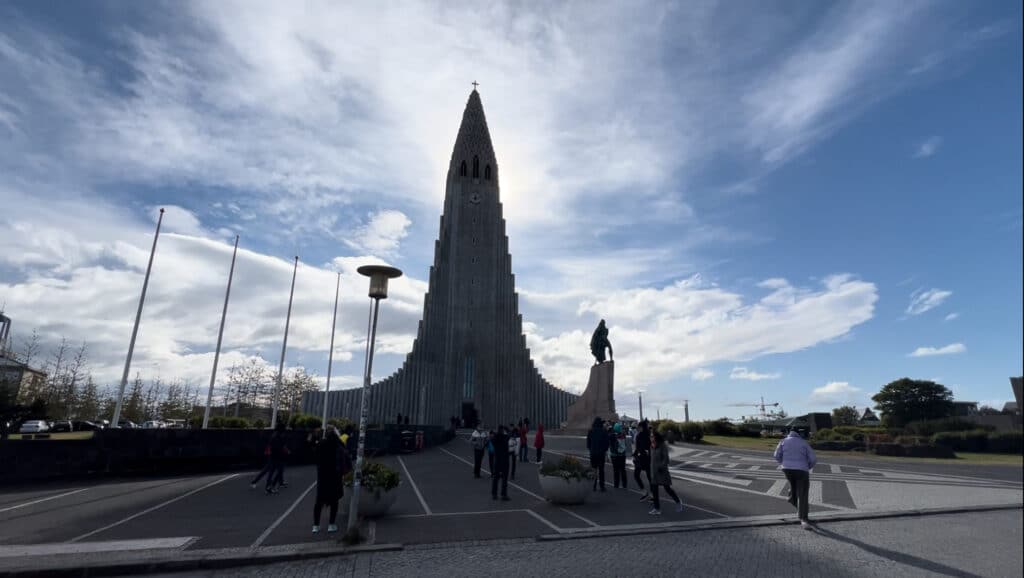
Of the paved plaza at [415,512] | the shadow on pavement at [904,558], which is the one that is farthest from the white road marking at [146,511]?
the shadow on pavement at [904,558]

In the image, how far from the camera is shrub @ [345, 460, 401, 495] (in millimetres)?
9133

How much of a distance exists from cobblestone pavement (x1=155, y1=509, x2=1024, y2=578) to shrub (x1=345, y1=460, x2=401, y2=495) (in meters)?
2.16

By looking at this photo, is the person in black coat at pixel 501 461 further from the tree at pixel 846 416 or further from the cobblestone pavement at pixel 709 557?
the tree at pixel 846 416

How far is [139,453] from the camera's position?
1627cm

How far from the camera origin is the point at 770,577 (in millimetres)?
6062

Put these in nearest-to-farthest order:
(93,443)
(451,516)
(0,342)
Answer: (451,516) < (93,443) < (0,342)

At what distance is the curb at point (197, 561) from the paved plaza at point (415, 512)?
14 centimetres

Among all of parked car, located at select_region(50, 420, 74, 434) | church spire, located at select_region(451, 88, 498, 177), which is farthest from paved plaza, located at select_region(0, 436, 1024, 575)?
church spire, located at select_region(451, 88, 498, 177)

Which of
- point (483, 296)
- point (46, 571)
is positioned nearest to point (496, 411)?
point (483, 296)

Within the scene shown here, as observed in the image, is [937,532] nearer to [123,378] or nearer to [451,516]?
[451,516]

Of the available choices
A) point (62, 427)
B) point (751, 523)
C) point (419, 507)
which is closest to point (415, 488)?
point (419, 507)

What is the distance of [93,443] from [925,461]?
32.9 metres

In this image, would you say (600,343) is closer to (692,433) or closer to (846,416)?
(692,433)

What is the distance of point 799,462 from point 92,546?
11.2 meters
